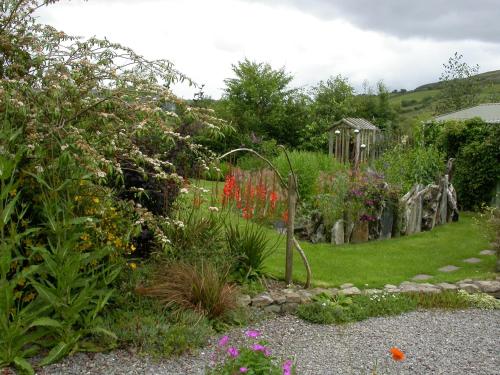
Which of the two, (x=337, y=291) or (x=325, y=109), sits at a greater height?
(x=325, y=109)

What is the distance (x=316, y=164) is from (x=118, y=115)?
722 cm

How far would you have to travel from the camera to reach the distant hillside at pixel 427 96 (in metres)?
28.3

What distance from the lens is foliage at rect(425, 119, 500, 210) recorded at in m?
12.2

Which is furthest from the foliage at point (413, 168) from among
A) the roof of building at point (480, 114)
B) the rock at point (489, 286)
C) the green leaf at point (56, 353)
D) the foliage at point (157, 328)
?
the green leaf at point (56, 353)

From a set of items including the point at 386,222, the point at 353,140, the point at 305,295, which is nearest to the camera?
the point at 305,295

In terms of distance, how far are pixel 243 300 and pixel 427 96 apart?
3561 cm

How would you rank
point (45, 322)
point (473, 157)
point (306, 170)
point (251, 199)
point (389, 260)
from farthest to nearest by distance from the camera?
point (473, 157)
point (306, 170)
point (251, 199)
point (389, 260)
point (45, 322)

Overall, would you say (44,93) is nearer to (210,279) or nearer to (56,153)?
(56,153)

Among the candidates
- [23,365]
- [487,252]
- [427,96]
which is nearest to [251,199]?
[487,252]

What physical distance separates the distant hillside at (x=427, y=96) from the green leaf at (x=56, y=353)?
999 inches

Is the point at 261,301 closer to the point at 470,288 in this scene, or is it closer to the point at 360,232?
the point at 470,288

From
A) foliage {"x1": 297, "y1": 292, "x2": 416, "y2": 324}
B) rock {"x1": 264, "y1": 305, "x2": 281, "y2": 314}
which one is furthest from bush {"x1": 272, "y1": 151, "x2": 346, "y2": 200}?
rock {"x1": 264, "y1": 305, "x2": 281, "y2": 314}

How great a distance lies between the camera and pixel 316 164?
38.2 feet

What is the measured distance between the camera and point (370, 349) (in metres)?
4.53
